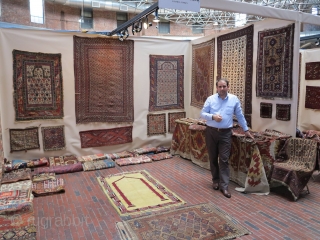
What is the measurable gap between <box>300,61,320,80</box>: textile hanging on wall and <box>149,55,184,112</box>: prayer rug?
281 centimetres

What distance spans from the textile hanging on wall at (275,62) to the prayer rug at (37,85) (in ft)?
11.2

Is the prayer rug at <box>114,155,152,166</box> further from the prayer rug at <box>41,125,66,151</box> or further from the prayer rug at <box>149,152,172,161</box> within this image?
the prayer rug at <box>41,125,66,151</box>

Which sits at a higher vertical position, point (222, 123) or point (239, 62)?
point (239, 62)

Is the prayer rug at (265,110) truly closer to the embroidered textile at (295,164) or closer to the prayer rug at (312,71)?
the embroidered textile at (295,164)

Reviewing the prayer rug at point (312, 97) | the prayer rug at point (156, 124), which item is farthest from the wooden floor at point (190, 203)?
the prayer rug at point (312, 97)

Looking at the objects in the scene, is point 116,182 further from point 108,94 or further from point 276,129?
point 276,129

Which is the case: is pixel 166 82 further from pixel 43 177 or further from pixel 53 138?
pixel 43 177

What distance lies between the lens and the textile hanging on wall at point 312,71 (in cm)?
622

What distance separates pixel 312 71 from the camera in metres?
6.34

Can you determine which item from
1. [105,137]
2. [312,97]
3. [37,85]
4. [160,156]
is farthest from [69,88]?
[312,97]

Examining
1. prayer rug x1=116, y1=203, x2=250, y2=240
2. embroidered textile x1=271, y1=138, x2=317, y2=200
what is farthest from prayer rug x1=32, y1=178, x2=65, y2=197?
embroidered textile x1=271, y1=138, x2=317, y2=200

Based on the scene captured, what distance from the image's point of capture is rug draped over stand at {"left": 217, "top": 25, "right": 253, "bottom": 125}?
4.63m

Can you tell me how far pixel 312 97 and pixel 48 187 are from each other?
5.60 m

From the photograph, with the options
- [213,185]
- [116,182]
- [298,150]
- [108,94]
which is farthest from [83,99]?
[298,150]
